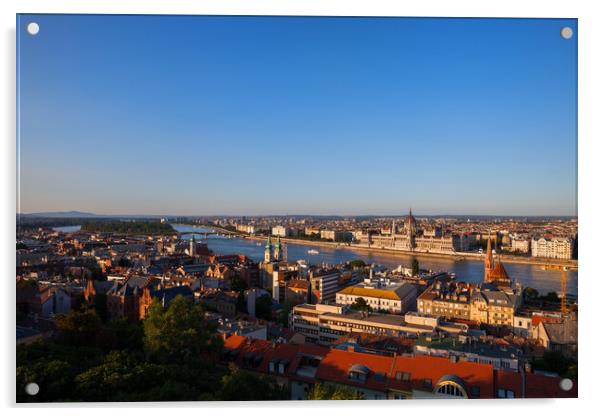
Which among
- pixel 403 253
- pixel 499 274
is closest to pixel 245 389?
pixel 499 274

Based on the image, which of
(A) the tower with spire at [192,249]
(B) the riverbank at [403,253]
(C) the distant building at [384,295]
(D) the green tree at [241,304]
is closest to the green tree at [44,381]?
(D) the green tree at [241,304]

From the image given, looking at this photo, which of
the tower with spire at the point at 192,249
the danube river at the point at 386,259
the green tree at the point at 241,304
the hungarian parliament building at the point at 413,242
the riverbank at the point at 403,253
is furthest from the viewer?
the hungarian parliament building at the point at 413,242

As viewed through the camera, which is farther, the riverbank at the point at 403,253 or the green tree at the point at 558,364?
the riverbank at the point at 403,253

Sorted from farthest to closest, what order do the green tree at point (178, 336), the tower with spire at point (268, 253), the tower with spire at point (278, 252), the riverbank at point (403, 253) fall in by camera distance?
1. the tower with spire at point (278, 252)
2. the tower with spire at point (268, 253)
3. the riverbank at point (403, 253)
4. the green tree at point (178, 336)

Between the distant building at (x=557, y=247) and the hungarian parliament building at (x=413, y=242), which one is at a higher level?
the distant building at (x=557, y=247)

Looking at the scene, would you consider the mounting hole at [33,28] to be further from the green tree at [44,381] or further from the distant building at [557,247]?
the distant building at [557,247]

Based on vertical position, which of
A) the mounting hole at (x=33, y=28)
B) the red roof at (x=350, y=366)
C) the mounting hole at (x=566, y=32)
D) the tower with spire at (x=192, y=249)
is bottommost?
the tower with spire at (x=192, y=249)
